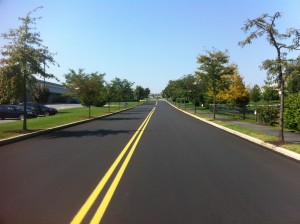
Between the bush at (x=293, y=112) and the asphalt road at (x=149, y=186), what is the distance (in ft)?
25.9

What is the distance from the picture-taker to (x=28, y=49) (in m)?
20.9

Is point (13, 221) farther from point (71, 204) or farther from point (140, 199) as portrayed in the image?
point (140, 199)

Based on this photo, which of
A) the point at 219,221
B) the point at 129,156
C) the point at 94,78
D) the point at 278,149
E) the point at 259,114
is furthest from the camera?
the point at 94,78

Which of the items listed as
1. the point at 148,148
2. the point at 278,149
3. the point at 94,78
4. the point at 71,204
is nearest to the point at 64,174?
the point at 71,204

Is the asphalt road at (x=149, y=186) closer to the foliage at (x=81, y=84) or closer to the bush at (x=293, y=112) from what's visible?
the bush at (x=293, y=112)

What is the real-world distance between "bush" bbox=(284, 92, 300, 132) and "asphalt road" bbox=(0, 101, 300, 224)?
7.90 meters

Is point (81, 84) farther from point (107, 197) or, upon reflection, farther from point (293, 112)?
point (107, 197)

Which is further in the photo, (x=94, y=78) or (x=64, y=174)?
(x=94, y=78)

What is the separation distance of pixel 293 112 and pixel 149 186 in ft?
49.7

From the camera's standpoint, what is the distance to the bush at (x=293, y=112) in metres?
20.6

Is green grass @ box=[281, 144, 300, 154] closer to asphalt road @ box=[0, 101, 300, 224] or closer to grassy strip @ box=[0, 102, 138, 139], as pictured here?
asphalt road @ box=[0, 101, 300, 224]

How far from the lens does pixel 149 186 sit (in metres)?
8.29

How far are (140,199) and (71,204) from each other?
117 centimetres

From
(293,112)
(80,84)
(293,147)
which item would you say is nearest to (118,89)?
(80,84)
